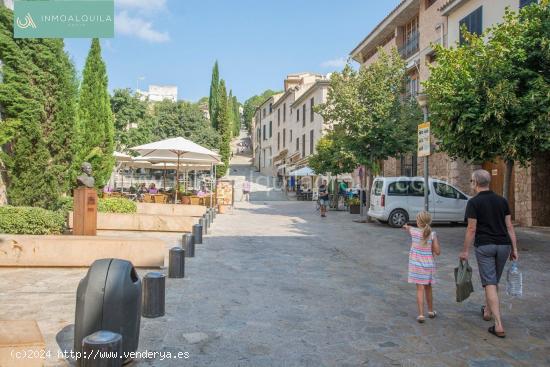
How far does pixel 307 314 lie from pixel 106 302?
8.02 ft

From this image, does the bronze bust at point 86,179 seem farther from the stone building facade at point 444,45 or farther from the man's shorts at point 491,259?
the stone building facade at point 444,45

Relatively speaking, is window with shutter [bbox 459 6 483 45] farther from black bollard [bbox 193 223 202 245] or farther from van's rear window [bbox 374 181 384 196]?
black bollard [bbox 193 223 202 245]

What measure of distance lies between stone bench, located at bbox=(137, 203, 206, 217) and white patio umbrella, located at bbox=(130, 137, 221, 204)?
1853 millimetres

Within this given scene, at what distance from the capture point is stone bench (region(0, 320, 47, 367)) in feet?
9.38

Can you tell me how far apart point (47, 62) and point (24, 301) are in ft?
28.4

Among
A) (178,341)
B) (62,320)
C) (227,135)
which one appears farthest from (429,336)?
(227,135)

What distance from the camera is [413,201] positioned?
47.5ft

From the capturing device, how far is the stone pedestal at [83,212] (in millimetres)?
8539

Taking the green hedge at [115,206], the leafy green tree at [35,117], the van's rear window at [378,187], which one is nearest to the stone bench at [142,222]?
the green hedge at [115,206]

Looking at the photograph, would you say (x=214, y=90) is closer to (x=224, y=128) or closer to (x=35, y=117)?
(x=224, y=128)

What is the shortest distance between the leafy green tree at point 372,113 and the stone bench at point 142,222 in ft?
23.1

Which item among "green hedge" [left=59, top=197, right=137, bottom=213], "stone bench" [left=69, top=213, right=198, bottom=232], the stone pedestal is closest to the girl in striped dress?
the stone pedestal

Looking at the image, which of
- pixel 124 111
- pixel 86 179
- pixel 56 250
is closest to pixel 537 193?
pixel 86 179

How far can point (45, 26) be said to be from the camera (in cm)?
1136
